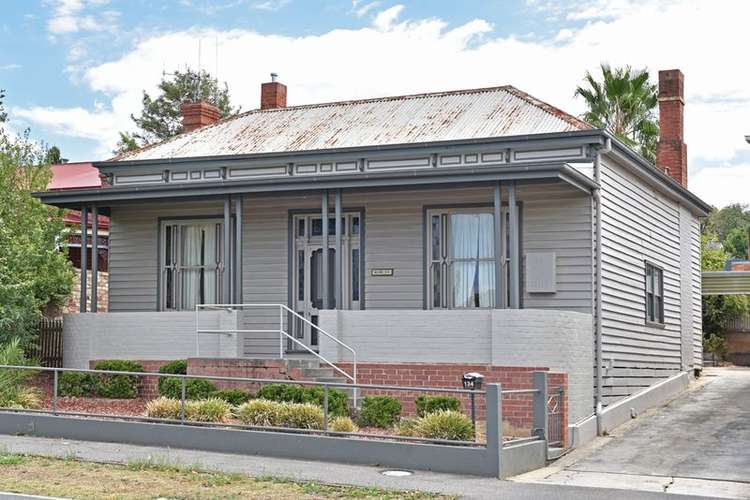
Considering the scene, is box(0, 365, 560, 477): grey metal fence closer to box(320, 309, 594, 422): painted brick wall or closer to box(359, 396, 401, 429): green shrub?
box(359, 396, 401, 429): green shrub

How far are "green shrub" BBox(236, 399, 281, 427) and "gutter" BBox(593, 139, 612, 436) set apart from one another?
596cm

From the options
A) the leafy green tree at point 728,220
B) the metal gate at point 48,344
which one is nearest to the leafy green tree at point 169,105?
the metal gate at point 48,344

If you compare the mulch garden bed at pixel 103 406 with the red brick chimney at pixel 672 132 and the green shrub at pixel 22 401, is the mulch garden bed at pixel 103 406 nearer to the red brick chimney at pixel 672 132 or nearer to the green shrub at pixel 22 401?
the green shrub at pixel 22 401

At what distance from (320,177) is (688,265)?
445 inches

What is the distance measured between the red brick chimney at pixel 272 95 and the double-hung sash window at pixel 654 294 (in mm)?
9871

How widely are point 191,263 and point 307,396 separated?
6.46 metres

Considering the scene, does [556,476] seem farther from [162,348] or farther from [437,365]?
[162,348]

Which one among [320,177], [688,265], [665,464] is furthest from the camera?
[688,265]

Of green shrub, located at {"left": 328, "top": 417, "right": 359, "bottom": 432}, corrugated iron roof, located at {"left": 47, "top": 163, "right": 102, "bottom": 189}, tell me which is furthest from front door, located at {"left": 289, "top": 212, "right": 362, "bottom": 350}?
corrugated iron roof, located at {"left": 47, "top": 163, "right": 102, "bottom": 189}

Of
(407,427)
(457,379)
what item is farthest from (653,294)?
(407,427)

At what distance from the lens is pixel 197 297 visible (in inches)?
872

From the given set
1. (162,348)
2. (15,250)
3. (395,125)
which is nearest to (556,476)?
(162,348)

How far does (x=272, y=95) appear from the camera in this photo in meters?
27.2

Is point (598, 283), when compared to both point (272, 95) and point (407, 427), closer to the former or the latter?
point (407, 427)
